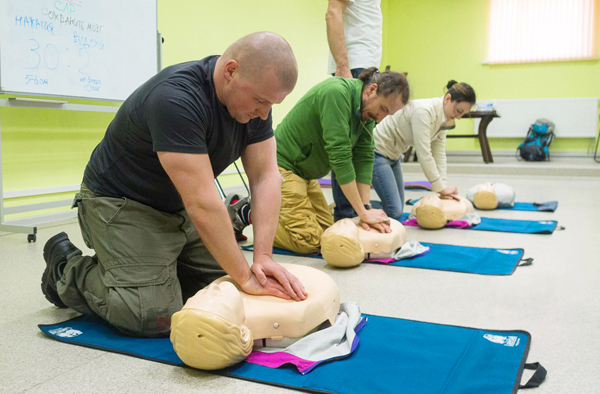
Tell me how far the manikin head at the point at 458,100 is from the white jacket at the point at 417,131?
5 centimetres

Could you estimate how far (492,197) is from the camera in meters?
3.64

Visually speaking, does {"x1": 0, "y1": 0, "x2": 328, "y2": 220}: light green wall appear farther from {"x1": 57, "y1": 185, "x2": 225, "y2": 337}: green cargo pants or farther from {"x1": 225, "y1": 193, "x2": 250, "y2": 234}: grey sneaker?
{"x1": 57, "y1": 185, "x2": 225, "y2": 337}: green cargo pants

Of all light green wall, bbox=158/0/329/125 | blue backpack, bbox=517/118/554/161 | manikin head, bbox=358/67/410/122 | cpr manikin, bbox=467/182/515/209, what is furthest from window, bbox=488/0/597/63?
manikin head, bbox=358/67/410/122

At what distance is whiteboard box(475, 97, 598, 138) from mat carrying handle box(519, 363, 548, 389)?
20.8ft

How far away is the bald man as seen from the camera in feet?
4.05

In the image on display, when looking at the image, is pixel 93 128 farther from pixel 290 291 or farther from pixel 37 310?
pixel 290 291

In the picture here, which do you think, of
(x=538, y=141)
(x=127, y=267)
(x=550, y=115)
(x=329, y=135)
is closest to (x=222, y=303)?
(x=127, y=267)

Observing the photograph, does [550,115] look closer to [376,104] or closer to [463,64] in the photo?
[463,64]

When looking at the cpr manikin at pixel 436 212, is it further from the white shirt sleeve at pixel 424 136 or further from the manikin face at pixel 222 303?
the manikin face at pixel 222 303

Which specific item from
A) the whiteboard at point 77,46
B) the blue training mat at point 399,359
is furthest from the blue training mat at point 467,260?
the whiteboard at point 77,46

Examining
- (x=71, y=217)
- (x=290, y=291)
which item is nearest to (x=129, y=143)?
(x=290, y=291)

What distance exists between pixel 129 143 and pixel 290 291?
0.57 meters

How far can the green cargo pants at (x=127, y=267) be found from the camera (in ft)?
4.51

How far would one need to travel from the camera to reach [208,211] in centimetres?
125
